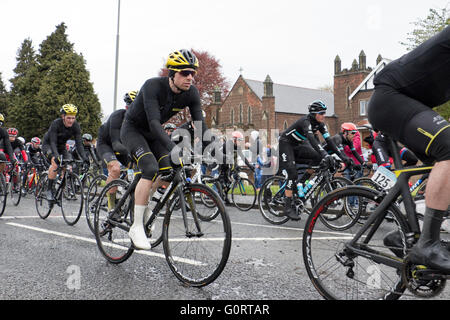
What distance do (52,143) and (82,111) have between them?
1732 inches

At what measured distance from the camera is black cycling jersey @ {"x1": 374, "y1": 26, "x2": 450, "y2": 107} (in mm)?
2738

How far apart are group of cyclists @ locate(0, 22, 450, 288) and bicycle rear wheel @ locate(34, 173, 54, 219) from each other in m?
0.21

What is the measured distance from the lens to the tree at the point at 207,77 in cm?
6253

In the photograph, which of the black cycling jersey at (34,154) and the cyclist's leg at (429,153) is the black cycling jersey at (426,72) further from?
the black cycling jersey at (34,154)

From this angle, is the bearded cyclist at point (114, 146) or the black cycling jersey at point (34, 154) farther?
the black cycling jersey at point (34, 154)

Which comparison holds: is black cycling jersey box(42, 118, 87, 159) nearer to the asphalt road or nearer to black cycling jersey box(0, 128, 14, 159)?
black cycling jersey box(0, 128, 14, 159)

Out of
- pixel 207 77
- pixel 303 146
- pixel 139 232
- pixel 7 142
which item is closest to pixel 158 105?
pixel 139 232

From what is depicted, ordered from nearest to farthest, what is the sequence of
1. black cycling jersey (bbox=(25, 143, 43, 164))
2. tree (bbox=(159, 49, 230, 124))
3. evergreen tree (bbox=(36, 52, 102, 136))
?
black cycling jersey (bbox=(25, 143, 43, 164)) < evergreen tree (bbox=(36, 52, 102, 136)) < tree (bbox=(159, 49, 230, 124))

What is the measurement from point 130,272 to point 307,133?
4.81m

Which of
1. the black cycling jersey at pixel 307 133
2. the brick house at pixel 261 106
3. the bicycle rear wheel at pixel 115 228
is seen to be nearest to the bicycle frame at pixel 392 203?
the bicycle rear wheel at pixel 115 228

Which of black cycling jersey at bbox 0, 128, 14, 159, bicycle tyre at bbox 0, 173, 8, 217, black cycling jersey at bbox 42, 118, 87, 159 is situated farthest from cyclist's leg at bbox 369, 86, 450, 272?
black cycling jersey at bbox 0, 128, 14, 159

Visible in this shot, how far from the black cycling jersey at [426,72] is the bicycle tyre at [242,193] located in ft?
27.4

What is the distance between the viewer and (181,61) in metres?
4.30

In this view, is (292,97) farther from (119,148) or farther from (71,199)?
(119,148)
